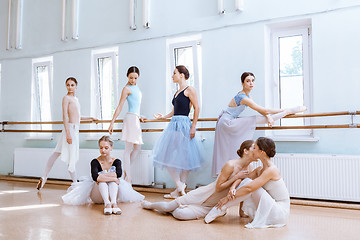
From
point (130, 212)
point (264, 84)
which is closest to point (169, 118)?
point (264, 84)

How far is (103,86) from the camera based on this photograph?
5.75m

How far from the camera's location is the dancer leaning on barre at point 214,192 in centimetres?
288

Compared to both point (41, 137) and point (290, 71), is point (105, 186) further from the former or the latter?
point (41, 137)

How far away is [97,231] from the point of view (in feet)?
8.36

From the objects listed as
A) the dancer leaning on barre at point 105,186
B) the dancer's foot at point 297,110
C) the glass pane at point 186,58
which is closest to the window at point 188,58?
the glass pane at point 186,58

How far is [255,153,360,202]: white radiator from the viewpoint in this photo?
3537mm

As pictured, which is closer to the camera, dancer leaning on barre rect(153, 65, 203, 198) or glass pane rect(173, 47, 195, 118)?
dancer leaning on barre rect(153, 65, 203, 198)

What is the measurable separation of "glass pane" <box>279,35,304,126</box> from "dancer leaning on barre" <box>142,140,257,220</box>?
1.53 meters

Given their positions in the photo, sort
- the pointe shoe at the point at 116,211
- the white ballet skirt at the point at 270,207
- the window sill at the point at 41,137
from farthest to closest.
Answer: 1. the window sill at the point at 41,137
2. the pointe shoe at the point at 116,211
3. the white ballet skirt at the point at 270,207

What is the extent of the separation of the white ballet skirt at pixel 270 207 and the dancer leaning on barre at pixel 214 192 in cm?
21

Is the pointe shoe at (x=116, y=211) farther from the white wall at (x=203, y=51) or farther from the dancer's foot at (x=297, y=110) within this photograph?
the dancer's foot at (x=297, y=110)

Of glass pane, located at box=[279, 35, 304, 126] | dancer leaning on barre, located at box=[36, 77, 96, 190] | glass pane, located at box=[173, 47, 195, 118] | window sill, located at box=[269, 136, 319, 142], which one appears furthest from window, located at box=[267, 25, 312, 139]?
dancer leaning on barre, located at box=[36, 77, 96, 190]

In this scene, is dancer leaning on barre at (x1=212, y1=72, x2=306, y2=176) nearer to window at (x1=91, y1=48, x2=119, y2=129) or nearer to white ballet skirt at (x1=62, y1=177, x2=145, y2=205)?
white ballet skirt at (x1=62, y1=177, x2=145, y2=205)

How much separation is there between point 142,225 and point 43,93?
4435 mm
